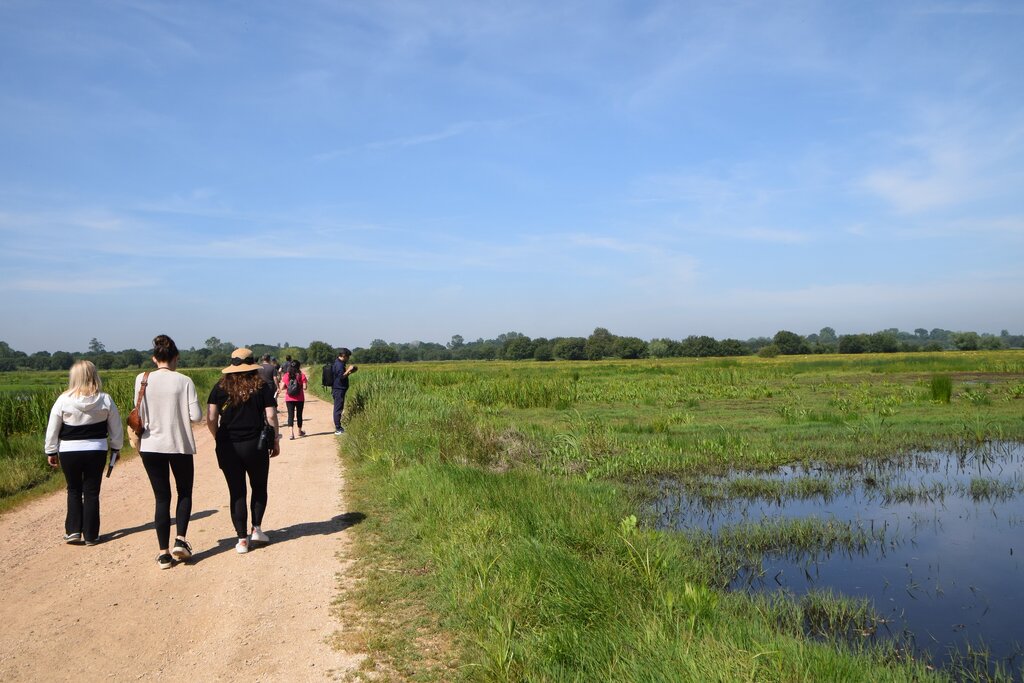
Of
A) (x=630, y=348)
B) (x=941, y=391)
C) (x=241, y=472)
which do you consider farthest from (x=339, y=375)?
(x=630, y=348)

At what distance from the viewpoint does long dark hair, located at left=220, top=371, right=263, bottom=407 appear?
19.8ft

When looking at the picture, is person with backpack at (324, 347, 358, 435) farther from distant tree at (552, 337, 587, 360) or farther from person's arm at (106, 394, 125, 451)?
distant tree at (552, 337, 587, 360)

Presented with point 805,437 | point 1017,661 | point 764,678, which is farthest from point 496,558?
point 805,437

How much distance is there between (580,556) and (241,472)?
316 centimetres

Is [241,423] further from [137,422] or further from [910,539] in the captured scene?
[910,539]

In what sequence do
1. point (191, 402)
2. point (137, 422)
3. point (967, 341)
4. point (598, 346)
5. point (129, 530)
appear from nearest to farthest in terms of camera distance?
1. point (137, 422)
2. point (191, 402)
3. point (129, 530)
4. point (967, 341)
5. point (598, 346)

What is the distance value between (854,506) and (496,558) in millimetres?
6015

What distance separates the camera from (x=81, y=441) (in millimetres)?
6527

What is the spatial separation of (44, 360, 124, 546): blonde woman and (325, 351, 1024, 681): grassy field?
2.52 metres

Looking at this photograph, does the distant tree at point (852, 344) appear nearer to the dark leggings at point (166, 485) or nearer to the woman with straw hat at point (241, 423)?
the woman with straw hat at point (241, 423)

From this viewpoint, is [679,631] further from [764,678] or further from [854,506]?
[854,506]

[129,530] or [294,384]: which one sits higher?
[294,384]

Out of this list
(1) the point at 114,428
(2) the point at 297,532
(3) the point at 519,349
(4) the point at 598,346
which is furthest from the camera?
(3) the point at 519,349

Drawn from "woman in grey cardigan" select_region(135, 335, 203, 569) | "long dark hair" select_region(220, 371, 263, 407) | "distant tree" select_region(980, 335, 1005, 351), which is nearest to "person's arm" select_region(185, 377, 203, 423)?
"woman in grey cardigan" select_region(135, 335, 203, 569)
